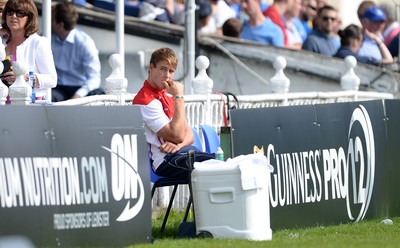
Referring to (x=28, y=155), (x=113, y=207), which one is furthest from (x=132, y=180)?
(x=28, y=155)

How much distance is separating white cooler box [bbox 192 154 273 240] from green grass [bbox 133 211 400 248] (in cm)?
20

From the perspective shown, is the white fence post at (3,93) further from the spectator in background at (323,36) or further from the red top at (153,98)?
the spectator in background at (323,36)

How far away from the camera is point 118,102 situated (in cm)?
A: 1383

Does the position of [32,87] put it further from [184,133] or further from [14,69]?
[184,133]

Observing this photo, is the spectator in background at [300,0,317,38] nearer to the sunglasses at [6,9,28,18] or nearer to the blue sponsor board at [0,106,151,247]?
the sunglasses at [6,9,28,18]

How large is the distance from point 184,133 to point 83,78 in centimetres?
486

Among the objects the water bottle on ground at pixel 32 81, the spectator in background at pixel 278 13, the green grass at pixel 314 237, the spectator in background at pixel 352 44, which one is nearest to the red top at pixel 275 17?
the spectator in background at pixel 278 13

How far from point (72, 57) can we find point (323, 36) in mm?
5567

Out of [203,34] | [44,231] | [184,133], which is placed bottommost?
[44,231]

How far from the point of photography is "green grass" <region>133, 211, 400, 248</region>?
37.1 ft

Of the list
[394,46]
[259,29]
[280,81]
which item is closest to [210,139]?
[280,81]

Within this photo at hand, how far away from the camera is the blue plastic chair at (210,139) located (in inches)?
516

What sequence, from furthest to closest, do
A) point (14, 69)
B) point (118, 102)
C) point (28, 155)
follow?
point (118, 102)
point (14, 69)
point (28, 155)

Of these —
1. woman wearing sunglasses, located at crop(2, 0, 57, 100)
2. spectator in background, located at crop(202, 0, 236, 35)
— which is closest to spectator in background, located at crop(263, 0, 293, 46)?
spectator in background, located at crop(202, 0, 236, 35)
